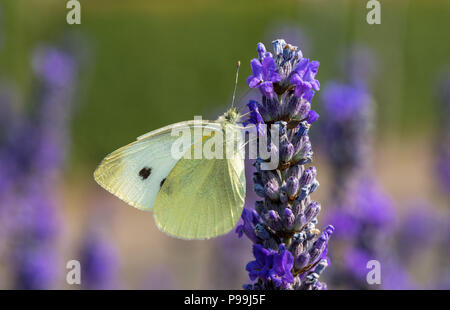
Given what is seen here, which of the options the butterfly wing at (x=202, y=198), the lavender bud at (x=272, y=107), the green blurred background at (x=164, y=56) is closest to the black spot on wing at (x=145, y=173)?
the butterfly wing at (x=202, y=198)

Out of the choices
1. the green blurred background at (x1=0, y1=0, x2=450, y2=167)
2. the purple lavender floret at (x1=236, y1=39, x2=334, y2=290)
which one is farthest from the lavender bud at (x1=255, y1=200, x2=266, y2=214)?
the green blurred background at (x1=0, y1=0, x2=450, y2=167)

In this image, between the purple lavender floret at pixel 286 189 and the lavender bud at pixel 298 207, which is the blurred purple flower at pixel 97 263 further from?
the lavender bud at pixel 298 207

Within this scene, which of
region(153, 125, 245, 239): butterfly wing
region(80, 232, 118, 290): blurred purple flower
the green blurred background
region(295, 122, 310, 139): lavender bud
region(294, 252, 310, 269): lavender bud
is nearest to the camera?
region(294, 252, 310, 269): lavender bud

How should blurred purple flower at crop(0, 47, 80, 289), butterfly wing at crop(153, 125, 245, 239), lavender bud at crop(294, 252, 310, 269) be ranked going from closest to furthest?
1. lavender bud at crop(294, 252, 310, 269)
2. butterfly wing at crop(153, 125, 245, 239)
3. blurred purple flower at crop(0, 47, 80, 289)

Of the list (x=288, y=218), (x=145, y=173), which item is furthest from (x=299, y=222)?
(x=145, y=173)

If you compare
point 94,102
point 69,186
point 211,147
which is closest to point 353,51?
point 211,147

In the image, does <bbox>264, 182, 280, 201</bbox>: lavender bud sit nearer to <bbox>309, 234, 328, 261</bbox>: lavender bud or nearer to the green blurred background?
<bbox>309, 234, 328, 261</bbox>: lavender bud

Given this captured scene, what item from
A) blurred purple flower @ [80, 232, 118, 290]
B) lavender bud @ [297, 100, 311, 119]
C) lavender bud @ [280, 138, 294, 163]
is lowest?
blurred purple flower @ [80, 232, 118, 290]

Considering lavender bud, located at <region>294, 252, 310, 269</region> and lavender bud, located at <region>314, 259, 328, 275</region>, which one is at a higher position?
lavender bud, located at <region>294, 252, 310, 269</region>
